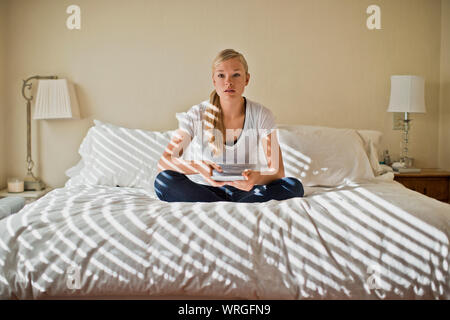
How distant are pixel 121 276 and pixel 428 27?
311cm

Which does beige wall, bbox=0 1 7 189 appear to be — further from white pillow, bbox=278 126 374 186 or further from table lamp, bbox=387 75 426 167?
table lamp, bbox=387 75 426 167

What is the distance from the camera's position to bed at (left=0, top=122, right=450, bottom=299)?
133 centimetres

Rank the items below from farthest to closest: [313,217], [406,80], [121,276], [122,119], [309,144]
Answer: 1. [122,119]
2. [406,80]
3. [309,144]
4. [313,217]
5. [121,276]

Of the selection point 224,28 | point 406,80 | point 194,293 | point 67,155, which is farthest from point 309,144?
point 67,155

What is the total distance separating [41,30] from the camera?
306 cm

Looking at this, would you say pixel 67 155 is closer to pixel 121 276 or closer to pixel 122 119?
pixel 122 119

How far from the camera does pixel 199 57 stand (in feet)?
10.2

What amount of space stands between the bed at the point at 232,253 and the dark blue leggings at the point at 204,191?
1.04 feet

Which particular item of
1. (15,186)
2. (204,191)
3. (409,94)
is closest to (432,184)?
(409,94)

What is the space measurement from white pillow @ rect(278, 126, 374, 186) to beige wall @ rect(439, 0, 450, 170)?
104 cm

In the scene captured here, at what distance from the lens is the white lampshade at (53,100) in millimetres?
2924

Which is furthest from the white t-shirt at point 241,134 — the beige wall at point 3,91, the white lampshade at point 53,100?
the beige wall at point 3,91

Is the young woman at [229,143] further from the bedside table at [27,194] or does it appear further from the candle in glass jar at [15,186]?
the candle in glass jar at [15,186]

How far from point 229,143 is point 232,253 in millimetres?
889
